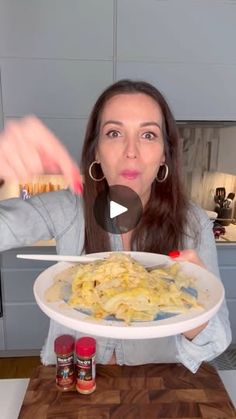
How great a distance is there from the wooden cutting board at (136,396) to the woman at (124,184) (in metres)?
0.06

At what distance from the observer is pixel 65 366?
832 millimetres

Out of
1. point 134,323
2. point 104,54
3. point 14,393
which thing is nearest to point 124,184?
point 134,323

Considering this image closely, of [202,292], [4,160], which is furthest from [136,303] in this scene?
[4,160]

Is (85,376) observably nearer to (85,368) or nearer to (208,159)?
(85,368)

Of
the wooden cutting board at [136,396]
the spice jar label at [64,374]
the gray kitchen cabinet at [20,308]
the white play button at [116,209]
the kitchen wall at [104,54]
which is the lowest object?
the gray kitchen cabinet at [20,308]

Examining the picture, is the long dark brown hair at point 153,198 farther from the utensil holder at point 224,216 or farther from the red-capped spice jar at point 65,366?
the utensil holder at point 224,216

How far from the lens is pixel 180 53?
83.6 inches

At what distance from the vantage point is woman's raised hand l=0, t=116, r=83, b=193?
0.82m

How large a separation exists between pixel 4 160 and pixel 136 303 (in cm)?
46

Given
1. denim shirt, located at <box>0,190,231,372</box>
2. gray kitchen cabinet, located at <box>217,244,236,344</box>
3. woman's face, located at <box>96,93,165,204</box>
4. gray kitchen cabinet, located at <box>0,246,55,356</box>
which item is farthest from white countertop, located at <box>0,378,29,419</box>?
gray kitchen cabinet, located at <box>217,244,236,344</box>

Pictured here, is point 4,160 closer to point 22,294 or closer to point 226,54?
point 22,294

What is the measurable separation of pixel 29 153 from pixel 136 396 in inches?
24.7

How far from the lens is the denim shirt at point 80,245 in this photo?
0.87m

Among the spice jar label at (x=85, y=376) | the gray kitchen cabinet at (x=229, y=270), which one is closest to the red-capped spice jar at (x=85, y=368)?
the spice jar label at (x=85, y=376)
